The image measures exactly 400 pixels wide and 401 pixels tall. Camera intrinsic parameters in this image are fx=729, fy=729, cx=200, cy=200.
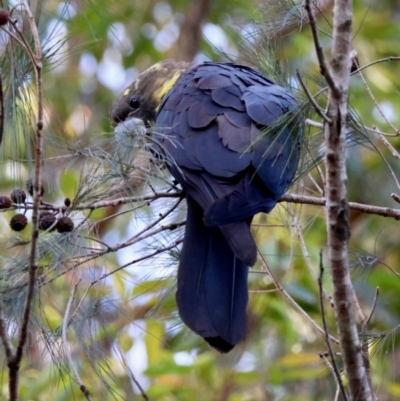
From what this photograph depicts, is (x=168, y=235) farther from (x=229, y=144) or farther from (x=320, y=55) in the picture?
(x=320, y=55)

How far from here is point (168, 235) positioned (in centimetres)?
217

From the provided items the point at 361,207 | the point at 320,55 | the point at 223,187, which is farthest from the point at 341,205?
the point at 361,207

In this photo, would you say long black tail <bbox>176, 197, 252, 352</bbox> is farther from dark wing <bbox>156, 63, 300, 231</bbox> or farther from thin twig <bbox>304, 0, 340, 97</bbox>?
thin twig <bbox>304, 0, 340, 97</bbox>

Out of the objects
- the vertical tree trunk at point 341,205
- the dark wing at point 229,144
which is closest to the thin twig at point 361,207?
the dark wing at point 229,144

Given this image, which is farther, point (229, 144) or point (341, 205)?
point (229, 144)

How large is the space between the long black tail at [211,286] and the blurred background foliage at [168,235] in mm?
152

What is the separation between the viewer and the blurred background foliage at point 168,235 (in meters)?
1.78

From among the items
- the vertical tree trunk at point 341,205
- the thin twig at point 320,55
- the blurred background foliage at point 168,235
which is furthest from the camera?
the blurred background foliage at point 168,235

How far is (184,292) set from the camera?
1.93 metres

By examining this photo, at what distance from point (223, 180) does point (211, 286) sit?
282 millimetres

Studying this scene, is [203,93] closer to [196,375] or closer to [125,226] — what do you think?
[196,375]

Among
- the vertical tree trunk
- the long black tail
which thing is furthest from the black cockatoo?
the vertical tree trunk

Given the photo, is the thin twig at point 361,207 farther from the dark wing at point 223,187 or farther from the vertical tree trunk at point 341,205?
the vertical tree trunk at point 341,205

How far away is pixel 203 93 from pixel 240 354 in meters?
1.69
